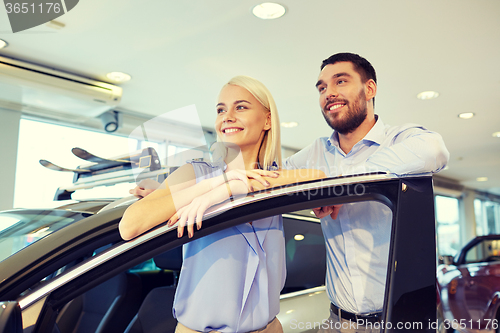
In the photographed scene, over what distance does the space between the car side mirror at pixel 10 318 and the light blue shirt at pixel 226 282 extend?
1.31 ft

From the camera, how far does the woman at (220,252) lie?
32.7 inches

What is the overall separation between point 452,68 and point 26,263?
13.6ft

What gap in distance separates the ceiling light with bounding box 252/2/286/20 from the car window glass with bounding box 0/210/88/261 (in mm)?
2084

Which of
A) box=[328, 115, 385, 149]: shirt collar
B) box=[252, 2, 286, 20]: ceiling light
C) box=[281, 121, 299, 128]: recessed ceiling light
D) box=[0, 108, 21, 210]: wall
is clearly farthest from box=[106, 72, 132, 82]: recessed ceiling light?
box=[328, 115, 385, 149]: shirt collar

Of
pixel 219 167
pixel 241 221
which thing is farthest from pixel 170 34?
pixel 241 221

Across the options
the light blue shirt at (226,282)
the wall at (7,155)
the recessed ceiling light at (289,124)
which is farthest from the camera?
the recessed ceiling light at (289,124)

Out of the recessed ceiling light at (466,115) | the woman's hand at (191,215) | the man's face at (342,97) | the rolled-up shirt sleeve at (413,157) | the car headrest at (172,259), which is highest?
the recessed ceiling light at (466,115)

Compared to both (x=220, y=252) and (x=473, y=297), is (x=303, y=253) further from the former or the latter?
(x=473, y=297)

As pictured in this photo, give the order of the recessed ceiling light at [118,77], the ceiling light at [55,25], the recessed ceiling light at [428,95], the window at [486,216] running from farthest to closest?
the window at [486,216], the recessed ceiling light at [428,95], the recessed ceiling light at [118,77], the ceiling light at [55,25]

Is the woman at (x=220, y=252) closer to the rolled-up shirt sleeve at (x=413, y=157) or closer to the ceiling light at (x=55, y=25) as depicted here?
the rolled-up shirt sleeve at (x=413, y=157)

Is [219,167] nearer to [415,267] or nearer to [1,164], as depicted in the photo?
[415,267]

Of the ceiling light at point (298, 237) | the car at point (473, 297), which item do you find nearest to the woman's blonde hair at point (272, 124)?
the ceiling light at point (298, 237)

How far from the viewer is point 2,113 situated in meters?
4.34

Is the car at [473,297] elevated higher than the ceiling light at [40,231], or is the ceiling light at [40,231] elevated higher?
the ceiling light at [40,231]
